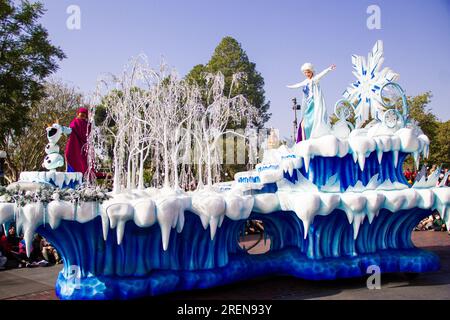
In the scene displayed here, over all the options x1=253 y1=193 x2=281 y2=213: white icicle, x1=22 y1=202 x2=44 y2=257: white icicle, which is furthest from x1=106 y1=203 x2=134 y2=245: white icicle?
x1=253 y1=193 x2=281 y2=213: white icicle

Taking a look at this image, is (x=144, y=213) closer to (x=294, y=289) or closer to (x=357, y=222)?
(x=294, y=289)

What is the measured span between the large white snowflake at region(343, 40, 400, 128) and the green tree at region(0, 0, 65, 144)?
10142 mm

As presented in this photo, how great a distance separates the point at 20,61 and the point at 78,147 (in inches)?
279

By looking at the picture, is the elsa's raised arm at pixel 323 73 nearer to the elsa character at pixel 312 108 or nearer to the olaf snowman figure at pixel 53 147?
the elsa character at pixel 312 108

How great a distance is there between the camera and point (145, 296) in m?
7.03

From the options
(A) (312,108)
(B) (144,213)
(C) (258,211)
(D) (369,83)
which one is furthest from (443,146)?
(B) (144,213)

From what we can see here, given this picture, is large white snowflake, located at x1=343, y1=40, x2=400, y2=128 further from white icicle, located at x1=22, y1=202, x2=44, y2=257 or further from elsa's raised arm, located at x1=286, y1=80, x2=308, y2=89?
white icicle, located at x1=22, y1=202, x2=44, y2=257

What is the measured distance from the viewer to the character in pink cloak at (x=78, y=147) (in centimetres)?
871

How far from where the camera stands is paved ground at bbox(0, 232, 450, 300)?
760cm

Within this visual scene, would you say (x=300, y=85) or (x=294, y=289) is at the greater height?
(x=300, y=85)

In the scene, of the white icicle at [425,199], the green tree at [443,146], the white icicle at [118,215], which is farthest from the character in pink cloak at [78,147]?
the green tree at [443,146]

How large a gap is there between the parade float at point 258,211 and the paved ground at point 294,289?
276mm

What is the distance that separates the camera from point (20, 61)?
14.1 m

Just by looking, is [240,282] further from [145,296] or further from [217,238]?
[145,296]
